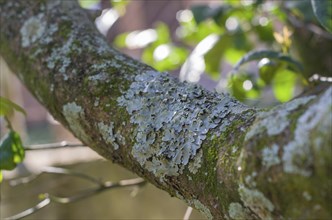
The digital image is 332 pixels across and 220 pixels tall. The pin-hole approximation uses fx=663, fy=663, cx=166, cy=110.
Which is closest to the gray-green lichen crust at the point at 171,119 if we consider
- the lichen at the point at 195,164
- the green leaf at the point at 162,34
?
the lichen at the point at 195,164

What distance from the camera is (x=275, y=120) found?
44 centimetres

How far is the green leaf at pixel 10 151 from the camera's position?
83 centimetres

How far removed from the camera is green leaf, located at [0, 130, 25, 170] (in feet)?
2.73

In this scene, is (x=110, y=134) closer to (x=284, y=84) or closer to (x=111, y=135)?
(x=111, y=135)

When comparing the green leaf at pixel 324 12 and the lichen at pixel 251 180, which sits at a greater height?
the green leaf at pixel 324 12

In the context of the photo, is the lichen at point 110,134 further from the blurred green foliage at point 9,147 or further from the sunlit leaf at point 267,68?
the sunlit leaf at point 267,68

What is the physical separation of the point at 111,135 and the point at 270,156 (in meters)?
0.24

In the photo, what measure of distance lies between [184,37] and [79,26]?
0.84 m

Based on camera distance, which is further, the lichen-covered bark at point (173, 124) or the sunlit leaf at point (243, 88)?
the sunlit leaf at point (243, 88)

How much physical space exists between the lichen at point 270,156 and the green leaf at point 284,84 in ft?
3.13

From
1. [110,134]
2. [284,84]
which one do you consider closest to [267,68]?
[284,84]

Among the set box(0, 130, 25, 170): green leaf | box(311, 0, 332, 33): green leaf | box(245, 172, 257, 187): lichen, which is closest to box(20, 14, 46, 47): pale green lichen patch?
box(0, 130, 25, 170): green leaf

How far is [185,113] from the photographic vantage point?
1.90ft

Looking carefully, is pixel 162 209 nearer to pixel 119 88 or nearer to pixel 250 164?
pixel 119 88
